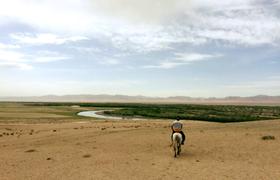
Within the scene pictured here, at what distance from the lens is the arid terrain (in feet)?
54.0

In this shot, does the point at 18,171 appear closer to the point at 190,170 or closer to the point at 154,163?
the point at 154,163

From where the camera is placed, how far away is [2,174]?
664 inches

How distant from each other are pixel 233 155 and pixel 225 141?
17.2ft

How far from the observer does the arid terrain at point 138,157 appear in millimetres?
16469

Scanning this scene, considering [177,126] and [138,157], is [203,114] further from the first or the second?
[138,157]

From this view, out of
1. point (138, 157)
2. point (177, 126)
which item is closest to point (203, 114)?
point (177, 126)

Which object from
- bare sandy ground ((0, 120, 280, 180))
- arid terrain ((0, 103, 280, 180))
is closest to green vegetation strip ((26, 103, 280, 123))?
arid terrain ((0, 103, 280, 180))

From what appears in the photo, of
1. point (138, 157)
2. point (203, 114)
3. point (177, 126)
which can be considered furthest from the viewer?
point (203, 114)

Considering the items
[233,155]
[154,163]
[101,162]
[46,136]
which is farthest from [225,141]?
[46,136]

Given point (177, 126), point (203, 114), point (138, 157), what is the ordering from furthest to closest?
point (203, 114)
point (177, 126)
point (138, 157)

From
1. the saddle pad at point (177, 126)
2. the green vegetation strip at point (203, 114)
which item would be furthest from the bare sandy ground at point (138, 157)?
the green vegetation strip at point (203, 114)

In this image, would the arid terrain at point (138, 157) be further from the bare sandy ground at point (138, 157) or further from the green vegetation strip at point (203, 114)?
the green vegetation strip at point (203, 114)

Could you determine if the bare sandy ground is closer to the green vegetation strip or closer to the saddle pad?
the saddle pad

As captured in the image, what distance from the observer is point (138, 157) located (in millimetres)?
20719
